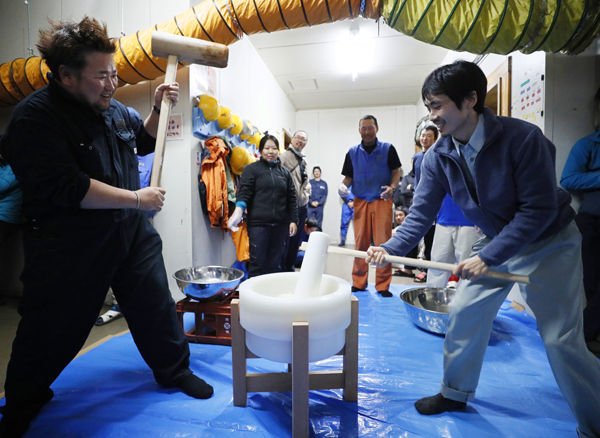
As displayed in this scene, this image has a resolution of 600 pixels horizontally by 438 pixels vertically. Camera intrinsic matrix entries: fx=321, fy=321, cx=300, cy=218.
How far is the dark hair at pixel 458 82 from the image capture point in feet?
3.68

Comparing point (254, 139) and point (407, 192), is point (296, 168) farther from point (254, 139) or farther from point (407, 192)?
point (407, 192)

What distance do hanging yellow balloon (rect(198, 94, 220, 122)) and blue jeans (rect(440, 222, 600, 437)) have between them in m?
2.41

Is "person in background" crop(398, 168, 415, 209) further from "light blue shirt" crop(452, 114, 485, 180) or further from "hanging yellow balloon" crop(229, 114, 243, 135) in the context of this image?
"light blue shirt" crop(452, 114, 485, 180)

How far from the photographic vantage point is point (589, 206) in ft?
6.50

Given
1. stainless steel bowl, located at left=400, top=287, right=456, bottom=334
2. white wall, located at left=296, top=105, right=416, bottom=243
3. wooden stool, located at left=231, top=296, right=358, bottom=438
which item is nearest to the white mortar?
wooden stool, located at left=231, top=296, right=358, bottom=438

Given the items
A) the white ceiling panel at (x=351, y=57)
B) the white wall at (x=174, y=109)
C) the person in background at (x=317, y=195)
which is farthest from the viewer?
the person in background at (x=317, y=195)

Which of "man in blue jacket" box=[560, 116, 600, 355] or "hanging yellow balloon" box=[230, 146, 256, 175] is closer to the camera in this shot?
"man in blue jacket" box=[560, 116, 600, 355]

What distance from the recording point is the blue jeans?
1.08 metres

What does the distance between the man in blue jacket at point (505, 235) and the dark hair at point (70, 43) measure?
1233 millimetres


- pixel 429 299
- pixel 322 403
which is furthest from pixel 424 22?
pixel 322 403

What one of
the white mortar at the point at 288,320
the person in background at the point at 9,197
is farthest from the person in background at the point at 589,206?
the person in background at the point at 9,197

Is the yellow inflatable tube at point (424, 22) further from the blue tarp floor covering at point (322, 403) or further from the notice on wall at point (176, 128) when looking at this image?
the blue tarp floor covering at point (322, 403)

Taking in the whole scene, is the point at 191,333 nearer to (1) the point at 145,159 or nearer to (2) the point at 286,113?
(1) the point at 145,159

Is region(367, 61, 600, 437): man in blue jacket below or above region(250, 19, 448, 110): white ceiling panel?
below
